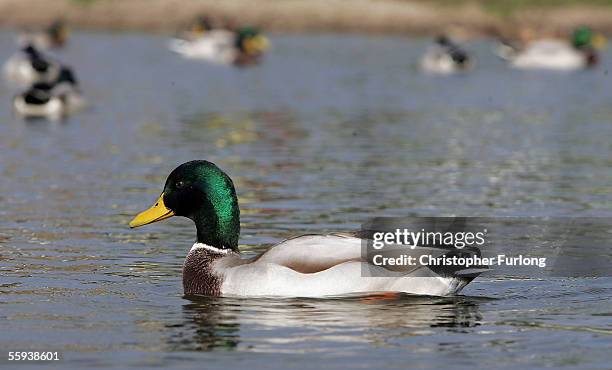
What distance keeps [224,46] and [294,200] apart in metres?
32.5

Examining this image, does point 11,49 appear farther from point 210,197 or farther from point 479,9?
point 210,197

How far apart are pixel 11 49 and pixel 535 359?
4298 cm

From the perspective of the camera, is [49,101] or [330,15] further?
[330,15]

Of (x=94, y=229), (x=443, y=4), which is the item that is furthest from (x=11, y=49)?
(x=94, y=229)

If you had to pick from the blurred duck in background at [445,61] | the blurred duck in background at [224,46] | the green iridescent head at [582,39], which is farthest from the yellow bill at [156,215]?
the green iridescent head at [582,39]

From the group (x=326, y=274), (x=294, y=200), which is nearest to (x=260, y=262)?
(x=326, y=274)

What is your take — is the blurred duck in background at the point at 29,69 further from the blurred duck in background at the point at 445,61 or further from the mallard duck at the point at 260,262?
the mallard duck at the point at 260,262

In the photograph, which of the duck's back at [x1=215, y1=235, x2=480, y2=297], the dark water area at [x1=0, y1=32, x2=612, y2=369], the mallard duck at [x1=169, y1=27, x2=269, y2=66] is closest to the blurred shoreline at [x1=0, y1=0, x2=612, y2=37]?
the mallard duck at [x1=169, y1=27, x2=269, y2=66]

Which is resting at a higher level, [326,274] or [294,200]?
[294,200]

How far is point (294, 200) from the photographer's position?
17453mm

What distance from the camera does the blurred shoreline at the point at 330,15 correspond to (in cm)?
6103

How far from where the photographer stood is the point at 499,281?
1255cm
